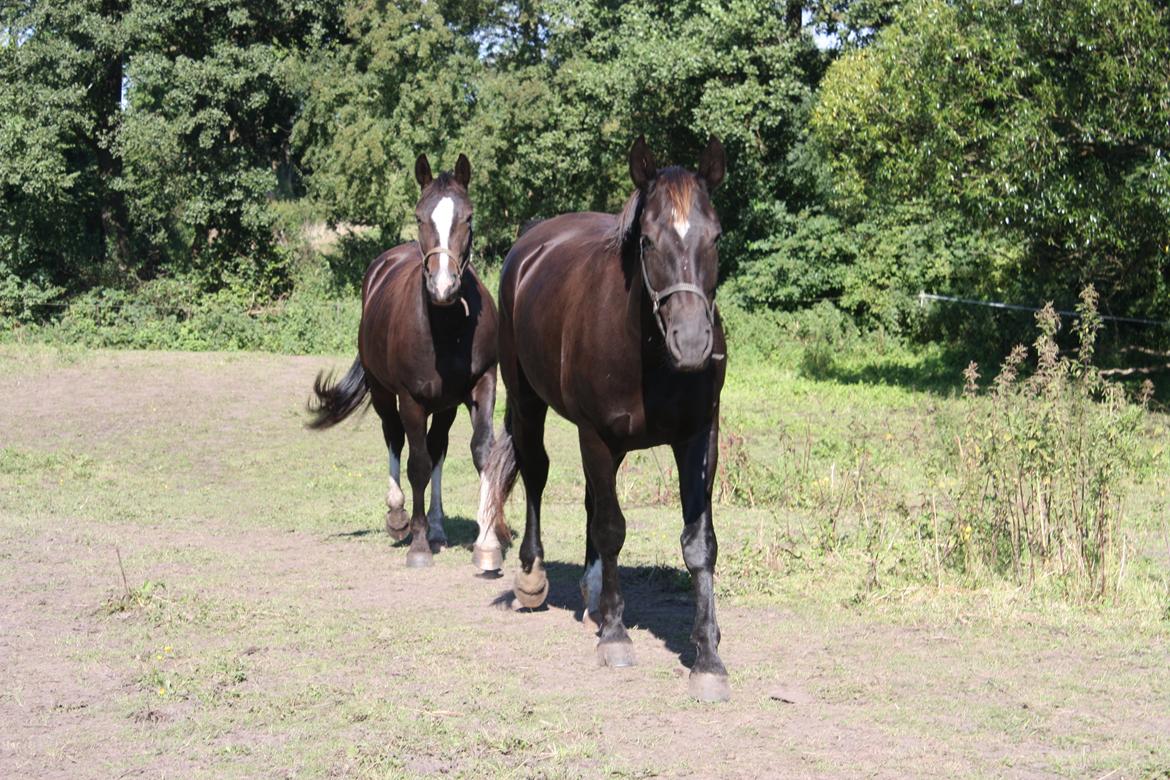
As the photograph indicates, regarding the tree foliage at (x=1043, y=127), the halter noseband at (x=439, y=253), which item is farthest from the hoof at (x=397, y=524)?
the tree foliage at (x=1043, y=127)

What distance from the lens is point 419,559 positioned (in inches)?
327

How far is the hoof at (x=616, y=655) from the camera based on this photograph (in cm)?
562

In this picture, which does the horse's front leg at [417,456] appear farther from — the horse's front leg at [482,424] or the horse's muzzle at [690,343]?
the horse's muzzle at [690,343]

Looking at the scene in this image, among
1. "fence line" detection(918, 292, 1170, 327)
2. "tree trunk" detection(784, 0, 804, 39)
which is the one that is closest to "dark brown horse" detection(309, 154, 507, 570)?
Result: "fence line" detection(918, 292, 1170, 327)

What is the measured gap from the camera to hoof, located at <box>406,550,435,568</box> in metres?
8.30

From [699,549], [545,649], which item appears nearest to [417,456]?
[545,649]

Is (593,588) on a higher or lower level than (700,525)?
lower

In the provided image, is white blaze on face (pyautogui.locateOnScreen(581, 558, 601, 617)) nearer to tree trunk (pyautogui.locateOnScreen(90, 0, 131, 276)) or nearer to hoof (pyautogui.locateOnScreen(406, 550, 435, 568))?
hoof (pyautogui.locateOnScreen(406, 550, 435, 568))

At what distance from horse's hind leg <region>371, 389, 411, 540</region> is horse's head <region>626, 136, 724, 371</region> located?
14.6ft

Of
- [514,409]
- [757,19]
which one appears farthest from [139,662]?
[757,19]

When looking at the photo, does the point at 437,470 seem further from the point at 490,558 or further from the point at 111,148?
the point at 111,148

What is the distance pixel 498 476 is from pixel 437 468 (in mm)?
1771

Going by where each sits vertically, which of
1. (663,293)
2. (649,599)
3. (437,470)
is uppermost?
(663,293)

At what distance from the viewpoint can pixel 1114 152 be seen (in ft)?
55.5
